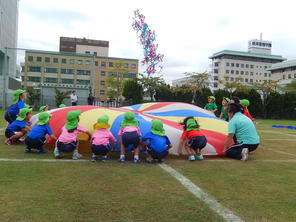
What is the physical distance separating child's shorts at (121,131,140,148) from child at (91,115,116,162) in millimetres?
237

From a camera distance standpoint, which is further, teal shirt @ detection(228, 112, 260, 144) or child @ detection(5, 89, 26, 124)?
child @ detection(5, 89, 26, 124)

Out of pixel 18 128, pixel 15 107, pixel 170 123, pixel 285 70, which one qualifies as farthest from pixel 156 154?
pixel 285 70

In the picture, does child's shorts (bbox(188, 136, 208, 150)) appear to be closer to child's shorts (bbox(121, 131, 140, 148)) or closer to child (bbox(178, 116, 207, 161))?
child (bbox(178, 116, 207, 161))

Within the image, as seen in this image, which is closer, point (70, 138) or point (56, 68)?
point (70, 138)

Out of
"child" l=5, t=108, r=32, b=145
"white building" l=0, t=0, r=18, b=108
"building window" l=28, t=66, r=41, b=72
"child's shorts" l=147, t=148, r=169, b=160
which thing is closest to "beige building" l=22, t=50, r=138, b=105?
"building window" l=28, t=66, r=41, b=72

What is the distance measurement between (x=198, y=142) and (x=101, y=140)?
1817mm

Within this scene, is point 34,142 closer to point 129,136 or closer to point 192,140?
point 129,136

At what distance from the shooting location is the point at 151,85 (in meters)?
28.5

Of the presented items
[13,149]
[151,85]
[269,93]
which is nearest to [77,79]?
[151,85]

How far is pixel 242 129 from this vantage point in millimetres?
5277

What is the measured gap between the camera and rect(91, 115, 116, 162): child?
476 cm

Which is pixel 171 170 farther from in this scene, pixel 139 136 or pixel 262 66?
pixel 262 66

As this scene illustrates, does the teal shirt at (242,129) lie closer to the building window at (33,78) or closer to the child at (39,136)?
the child at (39,136)

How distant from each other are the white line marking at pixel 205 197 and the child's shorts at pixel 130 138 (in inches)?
32.1
